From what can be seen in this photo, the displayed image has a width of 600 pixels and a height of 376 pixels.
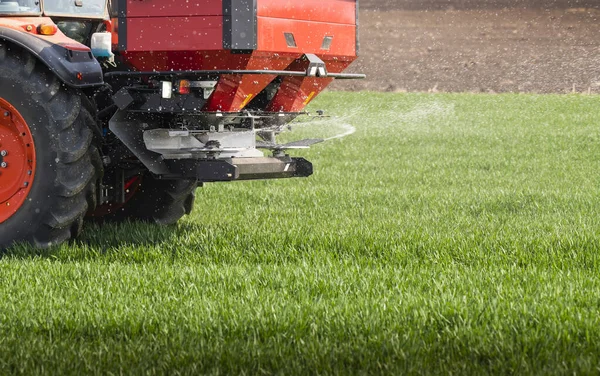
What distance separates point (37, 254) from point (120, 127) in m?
1.07

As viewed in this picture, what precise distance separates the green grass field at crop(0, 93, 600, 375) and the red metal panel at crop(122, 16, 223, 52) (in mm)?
1483

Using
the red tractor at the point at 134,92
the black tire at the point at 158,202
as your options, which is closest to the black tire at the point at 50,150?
the red tractor at the point at 134,92

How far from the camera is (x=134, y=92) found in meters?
7.52

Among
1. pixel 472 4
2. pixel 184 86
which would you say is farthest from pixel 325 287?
pixel 472 4

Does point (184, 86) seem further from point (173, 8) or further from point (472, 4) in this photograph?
point (472, 4)

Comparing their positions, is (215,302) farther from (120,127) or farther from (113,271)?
(120,127)

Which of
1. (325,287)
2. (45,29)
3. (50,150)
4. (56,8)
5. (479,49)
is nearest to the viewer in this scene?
(325,287)

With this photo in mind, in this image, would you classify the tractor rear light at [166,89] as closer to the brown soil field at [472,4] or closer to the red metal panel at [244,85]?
the red metal panel at [244,85]

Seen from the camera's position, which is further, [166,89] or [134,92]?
[134,92]

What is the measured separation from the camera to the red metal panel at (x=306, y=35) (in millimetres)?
7273

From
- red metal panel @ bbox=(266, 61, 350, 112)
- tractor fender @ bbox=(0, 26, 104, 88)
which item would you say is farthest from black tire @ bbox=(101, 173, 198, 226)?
tractor fender @ bbox=(0, 26, 104, 88)

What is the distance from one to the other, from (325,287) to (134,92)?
2.23m

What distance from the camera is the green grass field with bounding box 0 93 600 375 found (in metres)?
4.84

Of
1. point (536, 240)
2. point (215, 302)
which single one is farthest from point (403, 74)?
point (215, 302)
